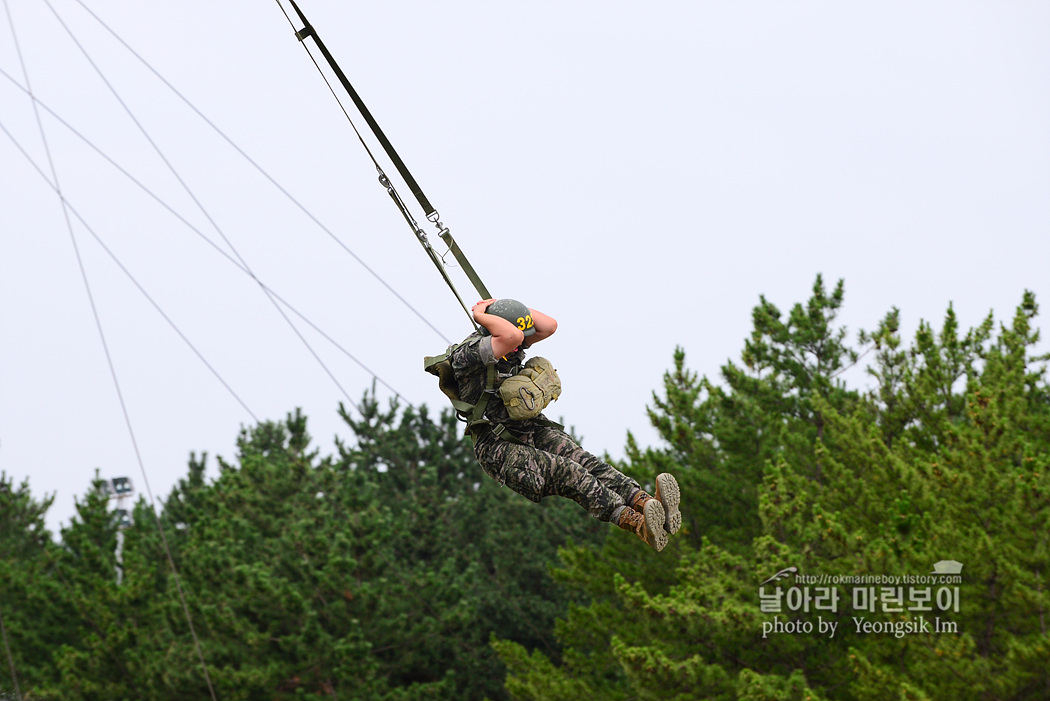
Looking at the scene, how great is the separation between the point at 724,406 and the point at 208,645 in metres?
11.7

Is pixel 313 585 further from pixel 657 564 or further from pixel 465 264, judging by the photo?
pixel 465 264

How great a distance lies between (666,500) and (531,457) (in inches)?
32.0

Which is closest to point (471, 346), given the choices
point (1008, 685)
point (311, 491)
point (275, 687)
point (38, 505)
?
point (1008, 685)

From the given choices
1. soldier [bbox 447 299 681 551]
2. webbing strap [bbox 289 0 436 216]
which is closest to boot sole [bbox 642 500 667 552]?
soldier [bbox 447 299 681 551]

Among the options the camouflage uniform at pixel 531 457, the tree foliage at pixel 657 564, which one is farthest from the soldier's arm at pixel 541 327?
the tree foliage at pixel 657 564

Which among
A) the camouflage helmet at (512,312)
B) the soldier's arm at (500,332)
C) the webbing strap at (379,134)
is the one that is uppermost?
the webbing strap at (379,134)

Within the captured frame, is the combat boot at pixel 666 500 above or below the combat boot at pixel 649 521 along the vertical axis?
above

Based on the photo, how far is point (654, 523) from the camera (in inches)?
255

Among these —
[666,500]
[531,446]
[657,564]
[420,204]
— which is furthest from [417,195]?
[657,564]

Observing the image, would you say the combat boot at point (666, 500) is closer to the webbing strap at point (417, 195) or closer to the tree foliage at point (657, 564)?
the webbing strap at point (417, 195)

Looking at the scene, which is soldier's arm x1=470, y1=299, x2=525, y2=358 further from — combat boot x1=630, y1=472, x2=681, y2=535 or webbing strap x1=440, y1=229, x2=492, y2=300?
combat boot x1=630, y1=472, x2=681, y2=535

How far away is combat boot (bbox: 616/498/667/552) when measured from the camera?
645 centimetres

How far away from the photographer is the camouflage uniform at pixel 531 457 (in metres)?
6.66

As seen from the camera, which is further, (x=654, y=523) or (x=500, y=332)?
(x=500, y=332)
